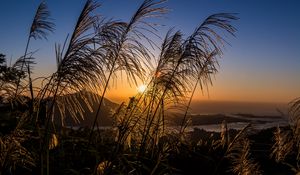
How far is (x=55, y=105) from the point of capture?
4.67m

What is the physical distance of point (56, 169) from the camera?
18.6 ft

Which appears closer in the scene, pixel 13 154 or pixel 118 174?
pixel 13 154

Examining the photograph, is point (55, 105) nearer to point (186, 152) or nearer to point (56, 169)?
point (56, 169)

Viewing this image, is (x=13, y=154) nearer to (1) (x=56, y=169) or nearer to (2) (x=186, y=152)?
(1) (x=56, y=169)

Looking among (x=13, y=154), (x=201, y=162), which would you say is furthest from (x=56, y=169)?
(x=201, y=162)

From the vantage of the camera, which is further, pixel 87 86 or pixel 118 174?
pixel 118 174

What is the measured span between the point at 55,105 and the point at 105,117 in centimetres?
249

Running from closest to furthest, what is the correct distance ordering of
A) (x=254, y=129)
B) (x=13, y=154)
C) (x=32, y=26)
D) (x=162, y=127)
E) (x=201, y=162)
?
(x=13, y=154) < (x=254, y=129) < (x=162, y=127) < (x=32, y=26) < (x=201, y=162)

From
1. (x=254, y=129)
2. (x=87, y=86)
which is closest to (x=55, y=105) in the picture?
(x=87, y=86)

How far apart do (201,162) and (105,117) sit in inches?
110

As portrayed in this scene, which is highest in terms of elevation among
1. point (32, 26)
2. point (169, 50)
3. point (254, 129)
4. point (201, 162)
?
point (32, 26)

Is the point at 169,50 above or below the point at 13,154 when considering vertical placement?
above

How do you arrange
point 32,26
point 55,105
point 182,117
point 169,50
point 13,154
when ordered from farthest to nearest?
point 32,26
point 182,117
point 169,50
point 55,105
point 13,154

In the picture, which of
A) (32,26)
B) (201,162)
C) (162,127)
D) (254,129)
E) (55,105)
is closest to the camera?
(55,105)
